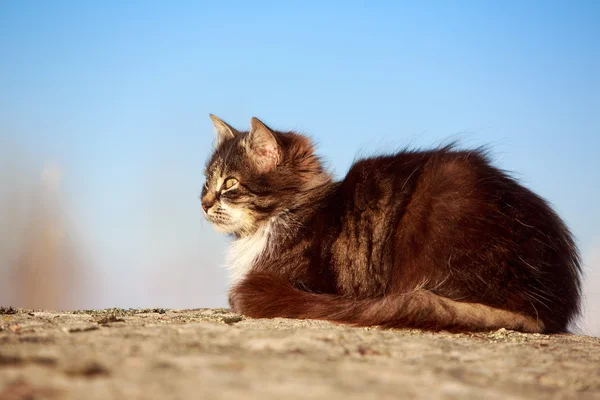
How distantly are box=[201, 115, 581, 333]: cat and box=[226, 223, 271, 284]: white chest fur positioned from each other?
0.01 m

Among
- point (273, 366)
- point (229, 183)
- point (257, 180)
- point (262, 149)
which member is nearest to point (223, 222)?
point (229, 183)

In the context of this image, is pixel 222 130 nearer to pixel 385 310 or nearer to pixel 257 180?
pixel 257 180

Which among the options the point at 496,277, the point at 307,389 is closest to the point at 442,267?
the point at 496,277

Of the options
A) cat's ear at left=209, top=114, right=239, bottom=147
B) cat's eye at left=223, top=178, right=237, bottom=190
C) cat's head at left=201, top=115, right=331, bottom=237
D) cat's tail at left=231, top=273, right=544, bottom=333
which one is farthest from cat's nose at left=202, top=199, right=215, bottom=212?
cat's tail at left=231, top=273, right=544, bottom=333

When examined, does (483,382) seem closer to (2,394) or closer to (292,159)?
(2,394)

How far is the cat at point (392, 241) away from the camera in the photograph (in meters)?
4.20

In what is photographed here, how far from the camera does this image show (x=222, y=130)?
6129 millimetres

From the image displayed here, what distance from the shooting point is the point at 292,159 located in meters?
5.46

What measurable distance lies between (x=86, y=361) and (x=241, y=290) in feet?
8.70

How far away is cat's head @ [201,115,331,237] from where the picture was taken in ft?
17.3

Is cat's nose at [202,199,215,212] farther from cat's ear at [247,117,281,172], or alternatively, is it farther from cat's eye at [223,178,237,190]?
cat's ear at [247,117,281,172]

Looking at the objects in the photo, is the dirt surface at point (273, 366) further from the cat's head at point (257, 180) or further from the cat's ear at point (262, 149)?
the cat's ear at point (262, 149)

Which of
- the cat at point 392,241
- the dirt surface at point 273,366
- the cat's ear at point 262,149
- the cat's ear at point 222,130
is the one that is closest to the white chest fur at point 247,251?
the cat at point 392,241

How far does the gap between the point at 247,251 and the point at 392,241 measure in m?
1.35
